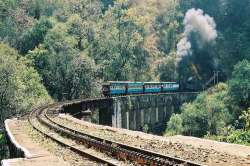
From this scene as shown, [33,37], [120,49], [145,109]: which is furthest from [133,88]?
[120,49]

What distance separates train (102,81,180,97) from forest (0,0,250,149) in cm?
368

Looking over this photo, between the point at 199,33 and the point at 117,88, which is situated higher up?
the point at 199,33

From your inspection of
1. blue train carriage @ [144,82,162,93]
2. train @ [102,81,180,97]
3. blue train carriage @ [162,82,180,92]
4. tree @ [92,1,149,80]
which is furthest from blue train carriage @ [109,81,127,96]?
tree @ [92,1,149,80]

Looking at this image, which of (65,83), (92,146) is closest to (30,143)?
(92,146)

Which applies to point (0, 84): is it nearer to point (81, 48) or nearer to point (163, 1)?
point (81, 48)

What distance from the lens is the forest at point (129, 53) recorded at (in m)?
55.5

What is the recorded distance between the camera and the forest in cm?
5547

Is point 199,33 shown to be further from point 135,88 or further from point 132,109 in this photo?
point 132,109

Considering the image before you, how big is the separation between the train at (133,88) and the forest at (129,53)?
3.68 meters

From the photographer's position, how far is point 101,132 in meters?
22.2

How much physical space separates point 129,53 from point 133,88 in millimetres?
27697

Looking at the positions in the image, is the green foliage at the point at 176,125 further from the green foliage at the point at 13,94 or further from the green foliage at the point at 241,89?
the green foliage at the point at 13,94

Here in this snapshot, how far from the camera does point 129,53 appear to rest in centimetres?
8256

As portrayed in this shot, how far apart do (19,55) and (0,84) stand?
21.2m
